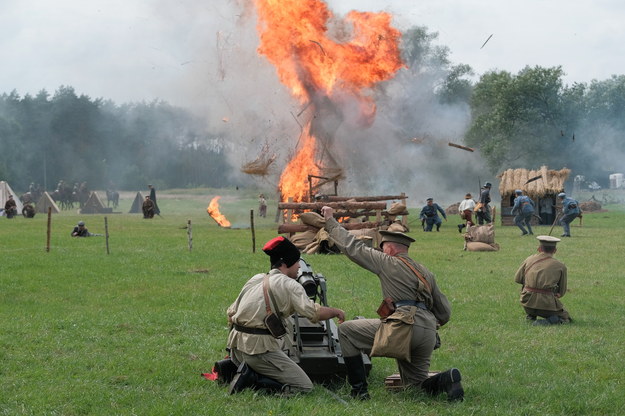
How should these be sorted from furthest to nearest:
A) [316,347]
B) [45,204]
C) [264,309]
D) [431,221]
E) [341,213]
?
[45,204], [431,221], [341,213], [316,347], [264,309]

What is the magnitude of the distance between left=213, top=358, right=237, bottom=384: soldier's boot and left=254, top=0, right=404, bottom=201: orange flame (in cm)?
2499

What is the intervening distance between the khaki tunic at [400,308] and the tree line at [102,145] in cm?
6965

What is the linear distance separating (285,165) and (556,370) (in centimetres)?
2798

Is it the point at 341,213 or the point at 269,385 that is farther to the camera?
the point at 341,213

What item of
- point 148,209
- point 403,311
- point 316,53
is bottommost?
point 403,311

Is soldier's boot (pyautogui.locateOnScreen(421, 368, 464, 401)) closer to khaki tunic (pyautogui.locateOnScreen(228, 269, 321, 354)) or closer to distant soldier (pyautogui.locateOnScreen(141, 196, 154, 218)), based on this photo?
khaki tunic (pyautogui.locateOnScreen(228, 269, 321, 354))

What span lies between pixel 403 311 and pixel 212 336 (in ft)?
13.2

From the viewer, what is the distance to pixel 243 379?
7668mm

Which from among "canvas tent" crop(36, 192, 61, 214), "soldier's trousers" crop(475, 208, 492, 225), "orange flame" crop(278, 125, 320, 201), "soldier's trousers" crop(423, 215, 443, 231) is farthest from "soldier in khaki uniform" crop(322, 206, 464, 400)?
"canvas tent" crop(36, 192, 61, 214)

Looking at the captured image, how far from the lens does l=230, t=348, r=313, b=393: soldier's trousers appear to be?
24.9 ft

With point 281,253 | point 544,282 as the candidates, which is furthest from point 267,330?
point 544,282

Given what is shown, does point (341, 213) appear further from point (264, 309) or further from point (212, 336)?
point (264, 309)

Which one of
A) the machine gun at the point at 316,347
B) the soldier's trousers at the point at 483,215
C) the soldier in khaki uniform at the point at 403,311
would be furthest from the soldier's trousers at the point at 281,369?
the soldier's trousers at the point at 483,215

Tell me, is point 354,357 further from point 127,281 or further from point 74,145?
point 74,145
